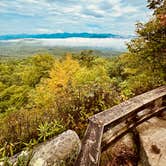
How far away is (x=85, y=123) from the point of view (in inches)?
164

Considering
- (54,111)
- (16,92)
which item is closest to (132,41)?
(54,111)

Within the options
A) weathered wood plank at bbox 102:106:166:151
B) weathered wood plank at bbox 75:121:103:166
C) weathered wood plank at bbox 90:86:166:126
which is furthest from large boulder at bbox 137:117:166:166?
weathered wood plank at bbox 75:121:103:166

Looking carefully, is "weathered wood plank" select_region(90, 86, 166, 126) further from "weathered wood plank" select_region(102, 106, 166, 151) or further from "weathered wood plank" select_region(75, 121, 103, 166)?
"weathered wood plank" select_region(102, 106, 166, 151)

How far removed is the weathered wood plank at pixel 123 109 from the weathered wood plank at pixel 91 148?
0.48 feet

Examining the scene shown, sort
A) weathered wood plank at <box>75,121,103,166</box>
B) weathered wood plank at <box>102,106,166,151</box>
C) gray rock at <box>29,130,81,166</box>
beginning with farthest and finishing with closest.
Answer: weathered wood plank at <box>102,106,166,151</box> → gray rock at <box>29,130,81,166</box> → weathered wood plank at <box>75,121,103,166</box>

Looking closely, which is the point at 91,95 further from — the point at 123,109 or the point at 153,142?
the point at 153,142

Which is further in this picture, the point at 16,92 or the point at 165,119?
the point at 16,92

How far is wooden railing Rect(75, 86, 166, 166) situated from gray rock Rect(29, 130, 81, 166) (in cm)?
35

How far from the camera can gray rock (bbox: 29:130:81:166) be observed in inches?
108

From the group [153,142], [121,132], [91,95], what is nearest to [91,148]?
[121,132]

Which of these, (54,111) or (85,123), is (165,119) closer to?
(85,123)

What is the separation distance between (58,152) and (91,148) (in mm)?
570

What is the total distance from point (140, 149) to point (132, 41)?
6.41 metres

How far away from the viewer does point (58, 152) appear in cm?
286
